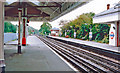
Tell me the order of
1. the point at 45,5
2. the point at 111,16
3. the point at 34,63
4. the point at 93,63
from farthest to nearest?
the point at 111,16
the point at 45,5
the point at 93,63
the point at 34,63

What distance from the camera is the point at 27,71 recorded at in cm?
597

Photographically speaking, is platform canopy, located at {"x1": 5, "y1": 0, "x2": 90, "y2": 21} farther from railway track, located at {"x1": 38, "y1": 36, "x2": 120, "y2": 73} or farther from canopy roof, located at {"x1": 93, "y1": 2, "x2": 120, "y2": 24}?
canopy roof, located at {"x1": 93, "y1": 2, "x2": 120, "y2": 24}

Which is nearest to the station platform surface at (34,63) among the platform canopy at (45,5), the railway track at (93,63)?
the railway track at (93,63)

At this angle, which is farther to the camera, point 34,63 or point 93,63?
point 93,63

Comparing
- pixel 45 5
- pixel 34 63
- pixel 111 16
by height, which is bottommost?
pixel 34 63

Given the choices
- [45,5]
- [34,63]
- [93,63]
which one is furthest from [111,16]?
[34,63]

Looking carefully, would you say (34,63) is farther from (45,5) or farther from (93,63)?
(45,5)

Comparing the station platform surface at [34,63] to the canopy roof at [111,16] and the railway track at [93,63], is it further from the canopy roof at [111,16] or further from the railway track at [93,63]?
the canopy roof at [111,16]

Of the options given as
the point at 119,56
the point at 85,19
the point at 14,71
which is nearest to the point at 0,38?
the point at 14,71

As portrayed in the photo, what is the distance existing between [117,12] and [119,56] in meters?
5.43

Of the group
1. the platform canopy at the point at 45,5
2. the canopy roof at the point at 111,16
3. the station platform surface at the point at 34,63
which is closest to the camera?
the station platform surface at the point at 34,63

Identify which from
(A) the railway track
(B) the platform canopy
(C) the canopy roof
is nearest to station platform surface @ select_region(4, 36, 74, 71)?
(A) the railway track

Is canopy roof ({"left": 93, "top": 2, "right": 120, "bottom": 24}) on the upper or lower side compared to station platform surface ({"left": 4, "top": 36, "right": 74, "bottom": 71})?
upper

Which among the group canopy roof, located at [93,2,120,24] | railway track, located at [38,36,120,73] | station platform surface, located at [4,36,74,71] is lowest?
railway track, located at [38,36,120,73]
